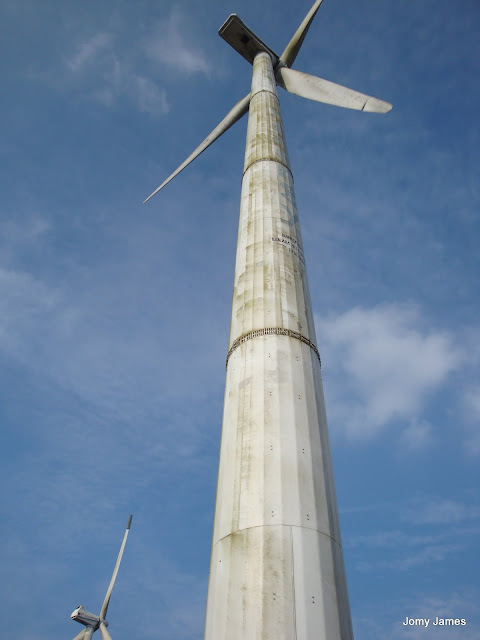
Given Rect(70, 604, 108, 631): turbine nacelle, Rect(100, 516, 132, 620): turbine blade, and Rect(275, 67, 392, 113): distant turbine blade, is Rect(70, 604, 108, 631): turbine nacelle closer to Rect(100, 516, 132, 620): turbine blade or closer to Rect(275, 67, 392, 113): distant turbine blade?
Rect(100, 516, 132, 620): turbine blade

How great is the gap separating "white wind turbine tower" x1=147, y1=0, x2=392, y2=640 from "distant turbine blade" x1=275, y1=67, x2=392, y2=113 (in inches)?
251

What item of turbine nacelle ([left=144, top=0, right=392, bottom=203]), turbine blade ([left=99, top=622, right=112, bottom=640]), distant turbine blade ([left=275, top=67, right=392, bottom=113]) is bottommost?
turbine blade ([left=99, top=622, right=112, bottom=640])

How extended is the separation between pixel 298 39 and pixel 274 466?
27370 millimetres

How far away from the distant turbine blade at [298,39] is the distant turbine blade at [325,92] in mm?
1573

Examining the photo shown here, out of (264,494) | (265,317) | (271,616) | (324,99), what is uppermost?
(324,99)

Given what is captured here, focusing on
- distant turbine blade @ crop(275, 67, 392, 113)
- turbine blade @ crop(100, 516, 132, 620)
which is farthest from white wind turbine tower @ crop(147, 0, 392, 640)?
turbine blade @ crop(100, 516, 132, 620)

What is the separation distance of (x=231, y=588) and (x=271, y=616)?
881 mm

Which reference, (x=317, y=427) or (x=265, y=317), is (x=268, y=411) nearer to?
(x=317, y=427)

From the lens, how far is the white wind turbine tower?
7414 millimetres

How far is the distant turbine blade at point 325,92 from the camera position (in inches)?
714

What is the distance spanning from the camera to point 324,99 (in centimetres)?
2131

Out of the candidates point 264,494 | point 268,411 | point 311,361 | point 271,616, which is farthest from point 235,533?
point 311,361

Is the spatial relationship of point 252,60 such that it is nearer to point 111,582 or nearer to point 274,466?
point 274,466

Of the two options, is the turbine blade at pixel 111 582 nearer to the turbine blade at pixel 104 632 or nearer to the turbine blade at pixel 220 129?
the turbine blade at pixel 104 632
